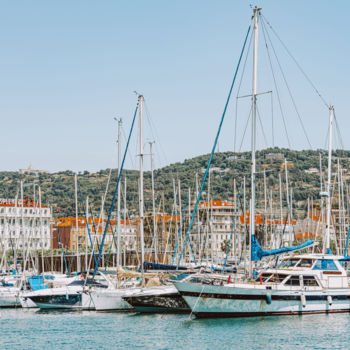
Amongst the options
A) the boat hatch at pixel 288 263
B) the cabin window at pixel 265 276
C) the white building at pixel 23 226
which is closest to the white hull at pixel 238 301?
the cabin window at pixel 265 276

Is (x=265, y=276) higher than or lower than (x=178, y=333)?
higher

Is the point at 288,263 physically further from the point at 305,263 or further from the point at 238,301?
the point at 238,301

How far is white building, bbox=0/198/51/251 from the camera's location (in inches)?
2111

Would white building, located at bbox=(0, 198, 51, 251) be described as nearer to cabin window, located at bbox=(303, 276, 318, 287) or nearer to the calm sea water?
the calm sea water

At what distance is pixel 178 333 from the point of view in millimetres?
29234

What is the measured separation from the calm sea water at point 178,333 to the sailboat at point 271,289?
504 millimetres

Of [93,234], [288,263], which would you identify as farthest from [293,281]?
[93,234]

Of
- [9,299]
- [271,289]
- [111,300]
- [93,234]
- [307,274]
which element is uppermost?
[93,234]

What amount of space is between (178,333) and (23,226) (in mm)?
22376

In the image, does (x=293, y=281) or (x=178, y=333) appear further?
(x=293, y=281)

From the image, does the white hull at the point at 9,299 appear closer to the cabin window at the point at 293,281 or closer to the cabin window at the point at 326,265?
the cabin window at the point at 293,281

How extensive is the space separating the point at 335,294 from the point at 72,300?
16.1 m

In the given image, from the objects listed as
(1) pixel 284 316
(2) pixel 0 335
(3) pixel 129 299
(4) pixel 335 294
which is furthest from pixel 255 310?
(2) pixel 0 335

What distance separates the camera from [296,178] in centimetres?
17800
